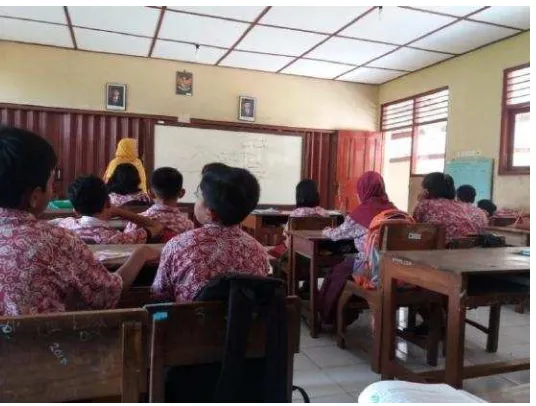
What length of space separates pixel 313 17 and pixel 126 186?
8.40 feet

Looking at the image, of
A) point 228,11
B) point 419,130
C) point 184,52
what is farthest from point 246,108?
point 419,130

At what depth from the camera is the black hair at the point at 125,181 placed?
3141 mm

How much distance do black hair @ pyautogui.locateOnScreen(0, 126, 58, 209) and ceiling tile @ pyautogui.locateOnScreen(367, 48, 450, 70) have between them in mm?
5041

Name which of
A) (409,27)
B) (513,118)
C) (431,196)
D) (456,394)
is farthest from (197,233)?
(513,118)

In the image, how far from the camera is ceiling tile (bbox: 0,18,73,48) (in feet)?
16.2

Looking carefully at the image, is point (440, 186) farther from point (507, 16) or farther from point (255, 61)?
point (255, 61)

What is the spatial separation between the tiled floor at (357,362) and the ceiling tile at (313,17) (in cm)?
281

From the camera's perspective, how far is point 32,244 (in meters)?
1.03

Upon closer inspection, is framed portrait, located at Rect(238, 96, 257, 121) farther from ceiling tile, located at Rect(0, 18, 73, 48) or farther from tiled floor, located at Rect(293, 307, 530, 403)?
tiled floor, located at Rect(293, 307, 530, 403)

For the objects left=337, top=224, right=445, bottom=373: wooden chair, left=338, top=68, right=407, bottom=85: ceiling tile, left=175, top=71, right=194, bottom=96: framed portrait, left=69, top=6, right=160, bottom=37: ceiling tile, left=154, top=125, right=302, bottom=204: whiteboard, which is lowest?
left=337, top=224, right=445, bottom=373: wooden chair

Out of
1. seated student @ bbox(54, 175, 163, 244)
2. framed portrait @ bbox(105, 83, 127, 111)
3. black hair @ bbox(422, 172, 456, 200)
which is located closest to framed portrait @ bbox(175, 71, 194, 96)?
framed portrait @ bbox(105, 83, 127, 111)

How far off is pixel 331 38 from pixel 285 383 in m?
4.54

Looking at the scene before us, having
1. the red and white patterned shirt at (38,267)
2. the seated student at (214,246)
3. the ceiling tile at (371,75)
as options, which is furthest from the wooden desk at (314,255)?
the ceiling tile at (371,75)

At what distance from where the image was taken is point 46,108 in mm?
5637
